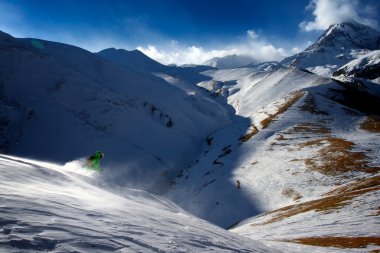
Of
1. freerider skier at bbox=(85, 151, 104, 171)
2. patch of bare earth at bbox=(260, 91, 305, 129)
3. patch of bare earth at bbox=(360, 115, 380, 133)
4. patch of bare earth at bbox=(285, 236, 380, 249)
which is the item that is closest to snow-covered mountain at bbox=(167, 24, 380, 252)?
patch of bare earth at bbox=(285, 236, 380, 249)

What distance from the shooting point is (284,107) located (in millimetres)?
110500

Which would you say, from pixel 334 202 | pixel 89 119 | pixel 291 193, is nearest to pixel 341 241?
pixel 334 202

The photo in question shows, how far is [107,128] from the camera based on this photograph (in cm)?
8525

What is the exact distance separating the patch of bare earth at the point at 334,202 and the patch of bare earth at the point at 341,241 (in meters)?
9.82

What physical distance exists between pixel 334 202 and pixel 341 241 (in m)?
14.3

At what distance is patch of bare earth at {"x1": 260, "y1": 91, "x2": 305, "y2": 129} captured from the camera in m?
98.5

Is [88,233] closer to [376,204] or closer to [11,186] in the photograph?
[11,186]

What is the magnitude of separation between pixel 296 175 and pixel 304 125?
118ft

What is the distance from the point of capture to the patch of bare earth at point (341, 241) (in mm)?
23875

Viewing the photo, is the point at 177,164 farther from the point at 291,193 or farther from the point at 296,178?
the point at 291,193

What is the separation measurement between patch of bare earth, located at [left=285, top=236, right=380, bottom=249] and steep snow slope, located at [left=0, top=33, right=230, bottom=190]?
4502 cm

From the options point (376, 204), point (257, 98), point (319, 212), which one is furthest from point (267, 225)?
point (257, 98)

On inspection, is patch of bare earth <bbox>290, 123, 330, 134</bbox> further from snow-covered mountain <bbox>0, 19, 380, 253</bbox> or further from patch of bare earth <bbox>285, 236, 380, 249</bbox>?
patch of bare earth <bbox>285, 236, 380, 249</bbox>

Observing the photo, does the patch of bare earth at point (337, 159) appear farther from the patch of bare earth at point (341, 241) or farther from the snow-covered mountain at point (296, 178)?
the patch of bare earth at point (341, 241)
